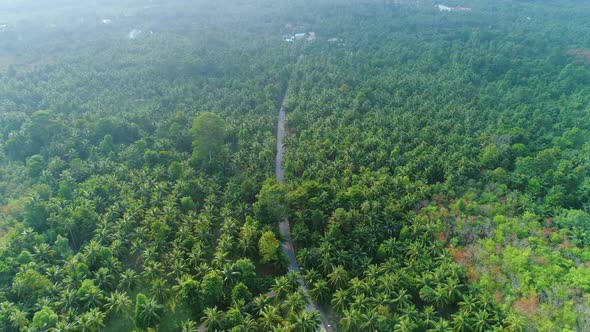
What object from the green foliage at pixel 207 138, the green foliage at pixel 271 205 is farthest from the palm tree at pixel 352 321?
the green foliage at pixel 207 138

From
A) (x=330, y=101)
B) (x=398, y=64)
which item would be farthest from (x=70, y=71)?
(x=398, y=64)

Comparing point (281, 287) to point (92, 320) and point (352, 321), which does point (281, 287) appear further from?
point (92, 320)

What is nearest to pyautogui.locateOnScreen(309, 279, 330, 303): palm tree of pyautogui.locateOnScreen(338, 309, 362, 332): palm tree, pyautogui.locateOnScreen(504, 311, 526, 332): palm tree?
pyautogui.locateOnScreen(338, 309, 362, 332): palm tree

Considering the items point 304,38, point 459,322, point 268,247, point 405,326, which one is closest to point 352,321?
point 405,326

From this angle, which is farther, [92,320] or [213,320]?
[213,320]

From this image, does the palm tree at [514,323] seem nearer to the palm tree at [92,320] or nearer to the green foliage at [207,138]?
the palm tree at [92,320]

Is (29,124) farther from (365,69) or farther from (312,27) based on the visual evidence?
(312,27)
